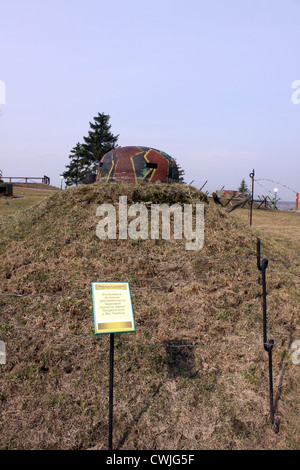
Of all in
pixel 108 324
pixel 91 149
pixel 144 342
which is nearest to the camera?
pixel 108 324

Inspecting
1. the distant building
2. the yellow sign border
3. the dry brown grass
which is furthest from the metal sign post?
the distant building

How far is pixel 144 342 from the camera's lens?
4801mm

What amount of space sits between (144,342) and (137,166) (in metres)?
5.26

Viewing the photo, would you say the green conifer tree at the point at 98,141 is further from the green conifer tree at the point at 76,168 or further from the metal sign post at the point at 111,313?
the metal sign post at the point at 111,313

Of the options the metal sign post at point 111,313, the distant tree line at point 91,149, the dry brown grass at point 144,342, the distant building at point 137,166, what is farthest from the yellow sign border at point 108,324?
the distant tree line at point 91,149

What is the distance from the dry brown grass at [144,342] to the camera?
3641 millimetres

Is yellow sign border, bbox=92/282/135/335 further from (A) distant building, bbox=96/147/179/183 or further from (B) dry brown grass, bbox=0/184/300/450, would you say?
(A) distant building, bbox=96/147/179/183

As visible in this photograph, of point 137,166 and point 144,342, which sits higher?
point 137,166

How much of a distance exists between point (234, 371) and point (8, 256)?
4449 mm

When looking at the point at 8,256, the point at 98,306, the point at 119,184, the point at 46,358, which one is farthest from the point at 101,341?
the point at 119,184

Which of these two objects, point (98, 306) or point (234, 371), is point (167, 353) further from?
point (98, 306)

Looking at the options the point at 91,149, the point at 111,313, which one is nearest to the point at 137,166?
the point at 111,313

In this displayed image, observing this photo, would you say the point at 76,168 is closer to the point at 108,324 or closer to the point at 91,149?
the point at 91,149

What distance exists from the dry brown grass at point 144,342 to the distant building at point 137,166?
48.7 inches
